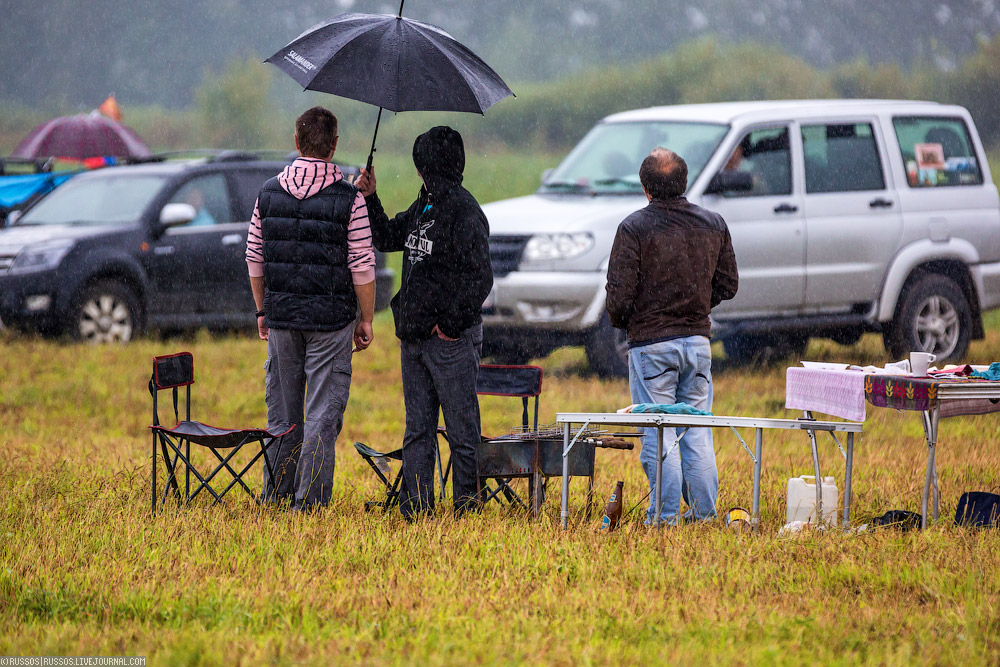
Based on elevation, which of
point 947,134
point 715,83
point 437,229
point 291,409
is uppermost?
point 715,83

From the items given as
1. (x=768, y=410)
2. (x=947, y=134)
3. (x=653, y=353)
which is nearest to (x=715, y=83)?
(x=947, y=134)

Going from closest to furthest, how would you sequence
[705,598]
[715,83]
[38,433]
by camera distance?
[705,598]
[38,433]
[715,83]

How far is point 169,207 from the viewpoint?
1195 cm

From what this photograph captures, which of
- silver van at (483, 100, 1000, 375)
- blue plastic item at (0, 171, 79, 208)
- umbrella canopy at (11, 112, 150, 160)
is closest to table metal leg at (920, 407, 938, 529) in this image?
silver van at (483, 100, 1000, 375)

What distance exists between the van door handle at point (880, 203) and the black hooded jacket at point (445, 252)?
5.84 meters

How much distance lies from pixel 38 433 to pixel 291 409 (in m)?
3.33

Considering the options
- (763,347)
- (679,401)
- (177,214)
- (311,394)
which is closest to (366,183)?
(311,394)

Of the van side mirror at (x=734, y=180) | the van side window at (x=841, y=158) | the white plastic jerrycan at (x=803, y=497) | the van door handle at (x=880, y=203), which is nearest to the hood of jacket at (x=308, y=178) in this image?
the white plastic jerrycan at (x=803, y=497)

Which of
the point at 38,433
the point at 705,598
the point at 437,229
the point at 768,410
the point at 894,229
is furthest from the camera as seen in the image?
the point at 894,229

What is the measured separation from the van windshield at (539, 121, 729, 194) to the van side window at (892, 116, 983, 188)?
1.75 m

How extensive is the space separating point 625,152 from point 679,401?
205 inches

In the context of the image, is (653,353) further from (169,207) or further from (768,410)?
(169,207)

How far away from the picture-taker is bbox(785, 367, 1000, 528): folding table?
5320mm

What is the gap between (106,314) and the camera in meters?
11.7
